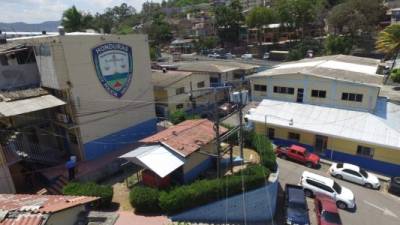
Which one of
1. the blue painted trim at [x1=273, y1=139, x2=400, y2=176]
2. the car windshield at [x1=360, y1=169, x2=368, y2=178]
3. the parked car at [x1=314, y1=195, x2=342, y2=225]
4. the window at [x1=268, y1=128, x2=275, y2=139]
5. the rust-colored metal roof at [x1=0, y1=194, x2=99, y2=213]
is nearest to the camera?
the rust-colored metal roof at [x1=0, y1=194, x2=99, y2=213]

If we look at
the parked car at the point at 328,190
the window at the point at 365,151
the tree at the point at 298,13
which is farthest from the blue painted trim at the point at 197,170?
the tree at the point at 298,13

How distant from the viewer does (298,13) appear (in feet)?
235

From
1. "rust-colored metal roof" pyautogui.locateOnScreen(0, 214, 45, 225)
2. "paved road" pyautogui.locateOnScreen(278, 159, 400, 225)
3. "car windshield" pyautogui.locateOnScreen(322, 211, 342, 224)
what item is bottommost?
"paved road" pyautogui.locateOnScreen(278, 159, 400, 225)

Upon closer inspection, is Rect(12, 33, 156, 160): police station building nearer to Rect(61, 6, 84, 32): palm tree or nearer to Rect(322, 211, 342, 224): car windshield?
Rect(322, 211, 342, 224): car windshield

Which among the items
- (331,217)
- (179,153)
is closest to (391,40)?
(331,217)

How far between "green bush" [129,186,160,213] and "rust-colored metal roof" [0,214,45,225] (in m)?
5.31

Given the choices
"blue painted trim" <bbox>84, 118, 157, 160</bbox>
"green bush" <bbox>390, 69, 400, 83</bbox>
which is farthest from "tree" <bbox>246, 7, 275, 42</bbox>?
"blue painted trim" <bbox>84, 118, 157, 160</bbox>

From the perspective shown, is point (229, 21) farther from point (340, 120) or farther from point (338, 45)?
point (340, 120)

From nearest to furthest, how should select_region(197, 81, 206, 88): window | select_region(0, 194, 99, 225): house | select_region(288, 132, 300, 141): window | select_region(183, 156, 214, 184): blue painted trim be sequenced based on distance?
select_region(0, 194, 99, 225): house < select_region(183, 156, 214, 184): blue painted trim < select_region(288, 132, 300, 141): window < select_region(197, 81, 206, 88): window

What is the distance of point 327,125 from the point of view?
2453 centimetres

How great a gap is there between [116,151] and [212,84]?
21.2m

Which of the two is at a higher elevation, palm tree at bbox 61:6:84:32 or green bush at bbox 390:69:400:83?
palm tree at bbox 61:6:84:32

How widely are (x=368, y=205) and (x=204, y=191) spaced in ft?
39.4

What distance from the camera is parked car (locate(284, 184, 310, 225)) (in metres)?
16.1
